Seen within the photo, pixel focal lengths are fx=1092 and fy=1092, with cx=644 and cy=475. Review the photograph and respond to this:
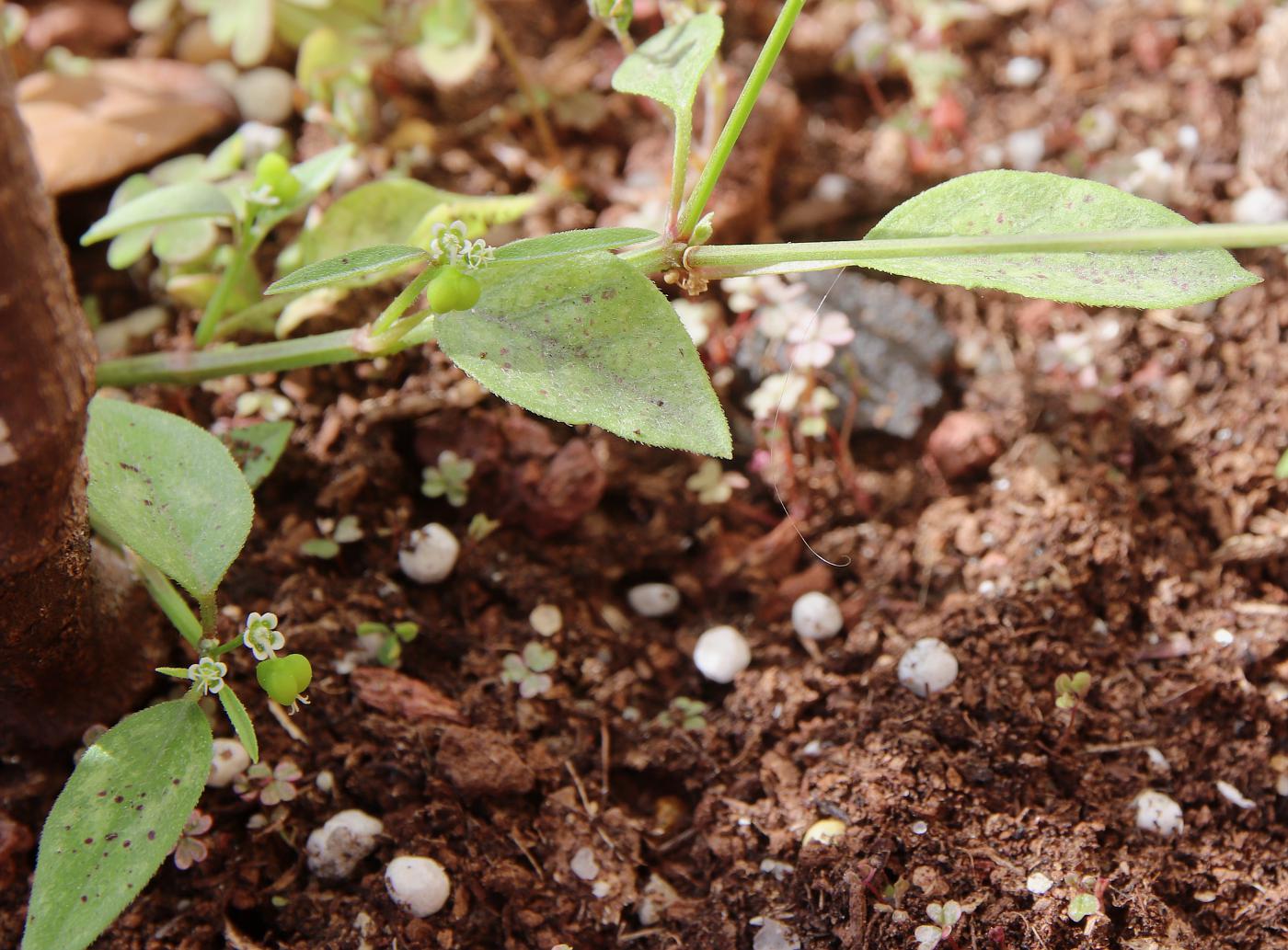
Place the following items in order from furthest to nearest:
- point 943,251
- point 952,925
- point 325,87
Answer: point 325,87 → point 952,925 → point 943,251

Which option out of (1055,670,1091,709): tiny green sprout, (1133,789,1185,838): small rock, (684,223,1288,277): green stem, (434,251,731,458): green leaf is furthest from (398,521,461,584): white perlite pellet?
(1133,789,1185,838): small rock

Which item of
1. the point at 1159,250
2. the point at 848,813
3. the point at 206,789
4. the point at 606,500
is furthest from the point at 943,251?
the point at 206,789

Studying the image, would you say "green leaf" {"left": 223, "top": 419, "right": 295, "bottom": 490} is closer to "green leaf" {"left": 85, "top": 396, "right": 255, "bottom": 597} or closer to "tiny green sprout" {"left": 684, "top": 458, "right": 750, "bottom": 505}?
"green leaf" {"left": 85, "top": 396, "right": 255, "bottom": 597}

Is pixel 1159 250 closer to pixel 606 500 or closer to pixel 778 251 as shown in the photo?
pixel 778 251

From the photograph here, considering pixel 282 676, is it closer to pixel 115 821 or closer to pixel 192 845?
pixel 115 821

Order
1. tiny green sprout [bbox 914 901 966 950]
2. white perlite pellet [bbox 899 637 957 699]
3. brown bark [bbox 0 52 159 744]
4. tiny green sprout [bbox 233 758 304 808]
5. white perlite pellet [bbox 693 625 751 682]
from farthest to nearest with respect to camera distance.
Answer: white perlite pellet [bbox 693 625 751 682]
white perlite pellet [bbox 899 637 957 699]
tiny green sprout [bbox 233 758 304 808]
tiny green sprout [bbox 914 901 966 950]
brown bark [bbox 0 52 159 744]

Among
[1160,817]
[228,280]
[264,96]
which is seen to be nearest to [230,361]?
[228,280]
